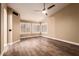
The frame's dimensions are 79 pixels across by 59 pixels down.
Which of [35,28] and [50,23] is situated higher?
[50,23]

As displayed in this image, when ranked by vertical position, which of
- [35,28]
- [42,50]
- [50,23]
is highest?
[50,23]

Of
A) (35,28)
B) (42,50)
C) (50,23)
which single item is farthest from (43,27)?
(42,50)

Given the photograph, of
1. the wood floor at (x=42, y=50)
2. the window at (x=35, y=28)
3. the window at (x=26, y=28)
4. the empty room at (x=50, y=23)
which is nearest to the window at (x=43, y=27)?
the window at (x=35, y=28)

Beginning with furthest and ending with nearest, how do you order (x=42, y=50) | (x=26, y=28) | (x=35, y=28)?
(x=35, y=28), (x=26, y=28), (x=42, y=50)

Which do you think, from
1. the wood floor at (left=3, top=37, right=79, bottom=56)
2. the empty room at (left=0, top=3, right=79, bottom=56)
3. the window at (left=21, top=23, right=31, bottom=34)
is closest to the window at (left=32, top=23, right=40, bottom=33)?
the window at (left=21, top=23, right=31, bottom=34)

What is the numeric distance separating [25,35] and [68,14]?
667 cm

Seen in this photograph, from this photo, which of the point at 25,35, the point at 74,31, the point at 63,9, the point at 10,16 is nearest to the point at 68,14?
the point at 63,9

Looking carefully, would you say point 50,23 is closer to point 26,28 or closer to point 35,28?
point 26,28

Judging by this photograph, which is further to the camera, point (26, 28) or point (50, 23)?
point (26, 28)

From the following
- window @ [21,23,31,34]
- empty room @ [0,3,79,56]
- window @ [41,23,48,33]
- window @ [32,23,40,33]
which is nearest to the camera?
empty room @ [0,3,79,56]

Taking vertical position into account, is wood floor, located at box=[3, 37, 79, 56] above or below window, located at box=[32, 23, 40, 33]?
below

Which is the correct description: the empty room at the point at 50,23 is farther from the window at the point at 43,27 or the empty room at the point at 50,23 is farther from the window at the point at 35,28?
the window at the point at 35,28

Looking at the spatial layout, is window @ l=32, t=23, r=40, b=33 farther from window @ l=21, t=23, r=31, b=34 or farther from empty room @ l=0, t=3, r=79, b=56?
empty room @ l=0, t=3, r=79, b=56

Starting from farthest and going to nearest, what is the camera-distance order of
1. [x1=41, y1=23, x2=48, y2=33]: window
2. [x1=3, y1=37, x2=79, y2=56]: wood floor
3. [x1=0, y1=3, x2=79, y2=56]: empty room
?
[x1=41, y1=23, x2=48, y2=33]: window
[x1=0, y1=3, x2=79, y2=56]: empty room
[x1=3, y1=37, x2=79, y2=56]: wood floor
